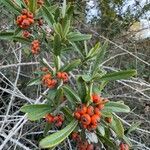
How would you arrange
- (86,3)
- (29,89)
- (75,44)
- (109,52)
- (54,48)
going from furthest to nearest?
(86,3) → (109,52) → (29,89) → (75,44) → (54,48)

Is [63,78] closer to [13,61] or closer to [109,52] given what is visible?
[13,61]

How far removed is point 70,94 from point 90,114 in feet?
0.64

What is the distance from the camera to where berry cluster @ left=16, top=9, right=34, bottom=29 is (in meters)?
2.10

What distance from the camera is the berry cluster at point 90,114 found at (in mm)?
1598

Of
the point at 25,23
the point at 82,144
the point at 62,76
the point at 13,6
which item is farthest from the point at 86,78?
the point at 13,6

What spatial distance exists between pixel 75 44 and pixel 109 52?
221 cm

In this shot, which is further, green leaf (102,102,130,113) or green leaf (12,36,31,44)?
green leaf (12,36,31,44)

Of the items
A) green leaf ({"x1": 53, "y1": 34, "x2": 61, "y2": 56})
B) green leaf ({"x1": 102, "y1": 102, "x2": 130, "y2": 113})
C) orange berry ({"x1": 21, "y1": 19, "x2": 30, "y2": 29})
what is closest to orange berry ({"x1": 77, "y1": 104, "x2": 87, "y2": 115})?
green leaf ({"x1": 102, "y1": 102, "x2": 130, "y2": 113})

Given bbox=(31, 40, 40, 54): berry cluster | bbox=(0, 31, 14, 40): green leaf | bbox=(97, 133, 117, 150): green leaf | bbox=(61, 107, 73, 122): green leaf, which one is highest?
bbox=(0, 31, 14, 40): green leaf

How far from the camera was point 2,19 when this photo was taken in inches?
148

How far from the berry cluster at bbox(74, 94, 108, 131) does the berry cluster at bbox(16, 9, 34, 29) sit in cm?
62

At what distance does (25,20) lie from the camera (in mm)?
2098

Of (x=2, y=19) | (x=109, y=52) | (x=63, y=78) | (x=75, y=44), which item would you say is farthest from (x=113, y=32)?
(x=63, y=78)

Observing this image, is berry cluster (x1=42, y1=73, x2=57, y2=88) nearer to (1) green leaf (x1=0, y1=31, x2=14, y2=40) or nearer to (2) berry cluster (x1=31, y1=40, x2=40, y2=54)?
(2) berry cluster (x1=31, y1=40, x2=40, y2=54)
